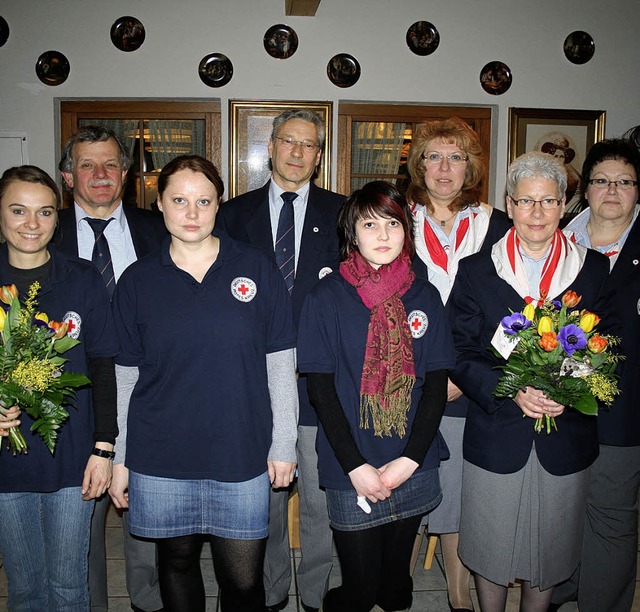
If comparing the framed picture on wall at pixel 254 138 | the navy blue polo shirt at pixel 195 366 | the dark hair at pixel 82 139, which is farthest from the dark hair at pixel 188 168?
the framed picture on wall at pixel 254 138

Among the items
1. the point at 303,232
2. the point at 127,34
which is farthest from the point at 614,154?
the point at 127,34

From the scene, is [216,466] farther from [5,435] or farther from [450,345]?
[450,345]

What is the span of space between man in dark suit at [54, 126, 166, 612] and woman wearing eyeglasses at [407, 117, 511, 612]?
3.96 ft

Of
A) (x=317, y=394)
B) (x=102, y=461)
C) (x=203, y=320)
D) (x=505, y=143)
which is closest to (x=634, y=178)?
(x=317, y=394)

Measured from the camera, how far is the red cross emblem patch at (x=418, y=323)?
2.18 meters

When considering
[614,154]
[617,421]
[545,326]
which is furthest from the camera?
[614,154]

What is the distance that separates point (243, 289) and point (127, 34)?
12.9 ft

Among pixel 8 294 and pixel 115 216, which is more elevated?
pixel 115 216

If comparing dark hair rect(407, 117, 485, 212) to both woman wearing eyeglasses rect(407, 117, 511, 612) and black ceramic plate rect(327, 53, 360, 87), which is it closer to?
woman wearing eyeglasses rect(407, 117, 511, 612)

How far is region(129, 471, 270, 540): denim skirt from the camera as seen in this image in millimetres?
2078

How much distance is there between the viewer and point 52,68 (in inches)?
202

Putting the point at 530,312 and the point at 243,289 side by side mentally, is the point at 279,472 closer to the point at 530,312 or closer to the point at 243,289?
the point at 243,289

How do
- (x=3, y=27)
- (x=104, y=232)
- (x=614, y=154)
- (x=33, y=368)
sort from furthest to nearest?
1. (x=3, y=27)
2. (x=104, y=232)
3. (x=614, y=154)
4. (x=33, y=368)

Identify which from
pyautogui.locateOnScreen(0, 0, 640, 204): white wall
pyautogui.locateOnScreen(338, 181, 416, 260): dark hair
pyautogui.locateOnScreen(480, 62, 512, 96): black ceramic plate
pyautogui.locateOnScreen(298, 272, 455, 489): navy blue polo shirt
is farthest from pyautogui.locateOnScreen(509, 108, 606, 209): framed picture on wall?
pyautogui.locateOnScreen(298, 272, 455, 489): navy blue polo shirt
